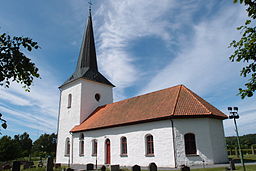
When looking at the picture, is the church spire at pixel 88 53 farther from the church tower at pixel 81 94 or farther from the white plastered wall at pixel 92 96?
the white plastered wall at pixel 92 96

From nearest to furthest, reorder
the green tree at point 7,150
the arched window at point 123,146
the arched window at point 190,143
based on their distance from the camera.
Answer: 1. the arched window at point 190,143
2. the arched window at point 123,146
3. the green tree at point 7,150

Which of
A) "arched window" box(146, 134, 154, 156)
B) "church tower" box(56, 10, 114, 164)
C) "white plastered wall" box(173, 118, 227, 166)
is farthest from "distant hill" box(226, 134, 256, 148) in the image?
"church tower" box(56, 10, 114, 164)

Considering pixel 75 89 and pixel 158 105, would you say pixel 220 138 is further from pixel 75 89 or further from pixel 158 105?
pixel 75 89

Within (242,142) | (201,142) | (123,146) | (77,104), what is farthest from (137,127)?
(242,142)

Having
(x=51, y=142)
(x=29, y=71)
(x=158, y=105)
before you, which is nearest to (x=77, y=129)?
(x=158, y=105)

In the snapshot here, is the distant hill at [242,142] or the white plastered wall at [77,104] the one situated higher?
the white plastered wall at [77,104]

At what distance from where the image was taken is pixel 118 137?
744 inches

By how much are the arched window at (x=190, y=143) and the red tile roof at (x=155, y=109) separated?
1.50 meters

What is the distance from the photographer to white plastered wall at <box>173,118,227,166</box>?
14797mm

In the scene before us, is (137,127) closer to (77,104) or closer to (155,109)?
(155,109)

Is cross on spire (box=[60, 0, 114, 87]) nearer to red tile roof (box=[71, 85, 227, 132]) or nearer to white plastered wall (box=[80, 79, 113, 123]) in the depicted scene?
white plastered wall (box=[80, 79, 113, 123])

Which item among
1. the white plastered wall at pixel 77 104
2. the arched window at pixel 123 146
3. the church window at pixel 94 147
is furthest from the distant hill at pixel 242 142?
the white plastered wall at pixel 77 104

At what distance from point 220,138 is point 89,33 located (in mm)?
23056

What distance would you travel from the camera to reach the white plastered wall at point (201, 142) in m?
Answer: 14.8
